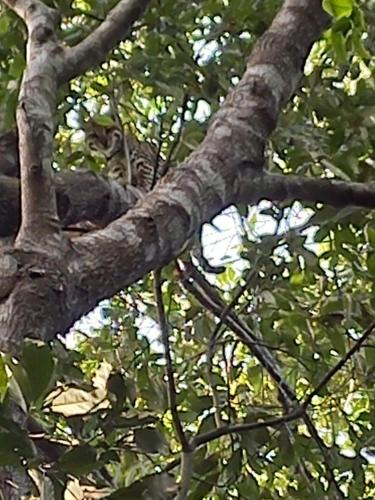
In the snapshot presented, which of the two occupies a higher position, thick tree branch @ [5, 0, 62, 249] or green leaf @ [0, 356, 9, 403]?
thick tree branch @ [5, 0, 62, 249]

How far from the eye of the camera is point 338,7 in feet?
3.04

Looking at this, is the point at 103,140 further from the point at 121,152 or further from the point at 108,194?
the point at 108,194

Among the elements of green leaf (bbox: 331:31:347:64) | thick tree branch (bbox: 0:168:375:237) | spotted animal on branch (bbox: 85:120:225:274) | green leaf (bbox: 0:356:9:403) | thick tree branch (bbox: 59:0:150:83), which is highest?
spotted animal on branch (bbox: 85:120:225:274)

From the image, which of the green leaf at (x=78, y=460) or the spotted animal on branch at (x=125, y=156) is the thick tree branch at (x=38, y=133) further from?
the spotted animal on branch at (x=125, y=156)

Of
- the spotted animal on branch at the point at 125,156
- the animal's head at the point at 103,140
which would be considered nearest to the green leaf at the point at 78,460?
the spotted animal on branch at the point at 125,156

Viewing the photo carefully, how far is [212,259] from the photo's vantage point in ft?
7.23

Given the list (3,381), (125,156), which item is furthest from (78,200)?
(3,381)

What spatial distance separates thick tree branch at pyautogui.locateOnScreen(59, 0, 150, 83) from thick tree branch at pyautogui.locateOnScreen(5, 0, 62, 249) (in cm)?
3

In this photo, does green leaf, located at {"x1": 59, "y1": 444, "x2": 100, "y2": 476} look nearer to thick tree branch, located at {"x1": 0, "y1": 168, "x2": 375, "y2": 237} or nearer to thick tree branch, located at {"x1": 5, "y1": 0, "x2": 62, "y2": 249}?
thick tree branch, located at {"x1": 5, "y1": 0, "x2": 62, "y2": 249}

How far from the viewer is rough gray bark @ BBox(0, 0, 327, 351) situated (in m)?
0.97

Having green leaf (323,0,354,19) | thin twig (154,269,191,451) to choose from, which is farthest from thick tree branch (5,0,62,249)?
green leaf (323,0,354,19)

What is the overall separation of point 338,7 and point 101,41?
1.92 ft

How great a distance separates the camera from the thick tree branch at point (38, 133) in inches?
41.4

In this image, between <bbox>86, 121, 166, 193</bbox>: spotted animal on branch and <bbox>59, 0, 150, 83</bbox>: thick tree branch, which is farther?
<bbox>86, 121, 166, 193</bbox>: spotted animal on branch
